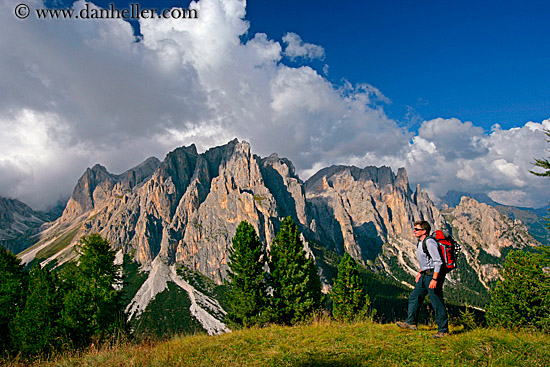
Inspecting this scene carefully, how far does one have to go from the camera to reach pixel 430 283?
342 inches

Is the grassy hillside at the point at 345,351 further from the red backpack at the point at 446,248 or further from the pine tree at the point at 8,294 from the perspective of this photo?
the pine tree at the point at 8,294

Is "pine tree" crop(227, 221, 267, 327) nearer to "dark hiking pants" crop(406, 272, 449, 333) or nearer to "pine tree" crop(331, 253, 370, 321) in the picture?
"pine tree" crop(331, 253, 370, 321)

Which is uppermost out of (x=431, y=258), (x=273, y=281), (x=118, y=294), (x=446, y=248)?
(x=446, y=248)

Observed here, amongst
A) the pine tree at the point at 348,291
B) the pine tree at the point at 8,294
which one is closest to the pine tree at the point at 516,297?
the pine tree at the point at 348,291

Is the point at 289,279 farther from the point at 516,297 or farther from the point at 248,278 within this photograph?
the point at 516,297

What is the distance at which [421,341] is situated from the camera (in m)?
8.12

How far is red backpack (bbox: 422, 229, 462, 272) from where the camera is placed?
28.3ft

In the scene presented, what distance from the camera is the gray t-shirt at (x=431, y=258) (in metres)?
8.58

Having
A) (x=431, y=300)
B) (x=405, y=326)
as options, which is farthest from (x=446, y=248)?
(x=405, y=326)

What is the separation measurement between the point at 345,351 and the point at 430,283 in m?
3.45

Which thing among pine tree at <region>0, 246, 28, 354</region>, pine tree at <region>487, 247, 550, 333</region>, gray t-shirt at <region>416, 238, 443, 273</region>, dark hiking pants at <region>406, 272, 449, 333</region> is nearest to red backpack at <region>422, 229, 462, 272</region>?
gray t-shirt at <region>416, 238, 443, 273</region>

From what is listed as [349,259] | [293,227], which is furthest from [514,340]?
[349,259]

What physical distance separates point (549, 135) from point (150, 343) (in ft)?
61.2

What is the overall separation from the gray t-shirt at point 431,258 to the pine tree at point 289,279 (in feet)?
46.4
